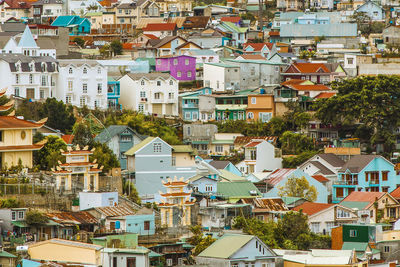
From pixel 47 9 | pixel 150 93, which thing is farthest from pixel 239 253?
pixel 47 9

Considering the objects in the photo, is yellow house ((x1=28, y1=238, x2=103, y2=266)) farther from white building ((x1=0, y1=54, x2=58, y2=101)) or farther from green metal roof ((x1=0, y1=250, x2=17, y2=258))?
white building ((x1=0, y1=54, x2=58, y2=101))

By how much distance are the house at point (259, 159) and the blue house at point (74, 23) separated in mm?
40463

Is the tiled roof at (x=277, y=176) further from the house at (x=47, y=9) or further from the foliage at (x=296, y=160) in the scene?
the house at (x=47, y=9)

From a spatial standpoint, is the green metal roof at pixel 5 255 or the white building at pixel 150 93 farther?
the white building at pixel 150 93

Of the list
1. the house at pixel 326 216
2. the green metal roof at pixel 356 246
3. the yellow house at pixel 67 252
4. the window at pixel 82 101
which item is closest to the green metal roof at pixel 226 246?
the yellow house at pixel 67 252

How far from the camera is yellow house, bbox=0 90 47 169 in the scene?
216 feet

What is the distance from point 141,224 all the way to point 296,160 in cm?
2104

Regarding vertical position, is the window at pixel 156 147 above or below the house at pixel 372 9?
below

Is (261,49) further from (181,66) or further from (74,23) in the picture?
(74,23)

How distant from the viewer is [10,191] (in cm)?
6194

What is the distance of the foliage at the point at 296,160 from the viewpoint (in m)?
81.3

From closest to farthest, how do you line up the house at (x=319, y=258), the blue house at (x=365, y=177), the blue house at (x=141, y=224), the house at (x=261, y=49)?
the house at (x=319, y=258), the blue house at (x=141, y=224), the blue house at (x=365, y=177), the house at (x=261, y=49)

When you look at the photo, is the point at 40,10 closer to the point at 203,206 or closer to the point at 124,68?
the point at 124,68

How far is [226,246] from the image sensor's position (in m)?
58.8
